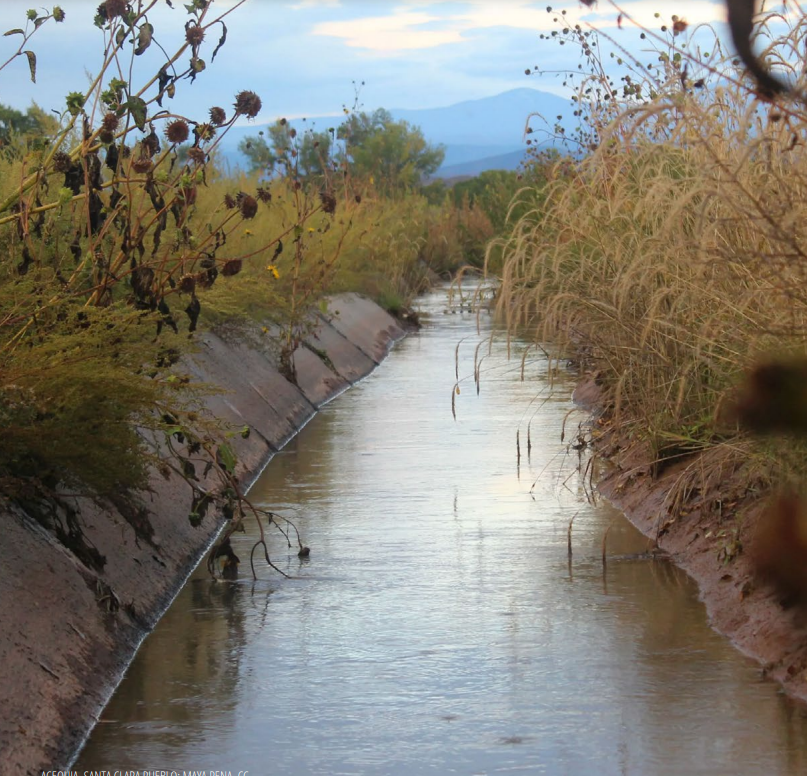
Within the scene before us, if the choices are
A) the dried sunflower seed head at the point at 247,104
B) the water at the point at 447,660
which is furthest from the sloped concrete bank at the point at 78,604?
the dried sunflower seed head at the point at 247,104

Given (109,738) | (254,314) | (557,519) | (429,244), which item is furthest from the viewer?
(429,244)

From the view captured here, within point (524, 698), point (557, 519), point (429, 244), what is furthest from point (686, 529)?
point (429, 244)

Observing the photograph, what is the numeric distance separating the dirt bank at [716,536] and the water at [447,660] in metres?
0.09

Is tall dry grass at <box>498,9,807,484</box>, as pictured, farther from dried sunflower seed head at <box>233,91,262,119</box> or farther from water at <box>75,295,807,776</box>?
dried sunflower seed head at <box>233,91,262,119</box>

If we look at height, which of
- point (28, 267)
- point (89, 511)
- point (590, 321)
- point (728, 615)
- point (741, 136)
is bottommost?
point (728, 615)

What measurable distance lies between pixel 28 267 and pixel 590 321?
2945 mm

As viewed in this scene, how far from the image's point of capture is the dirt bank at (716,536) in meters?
4.54

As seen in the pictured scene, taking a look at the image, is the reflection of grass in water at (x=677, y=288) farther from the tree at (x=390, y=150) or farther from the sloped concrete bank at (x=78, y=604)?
the tree at (x=390, y=150)

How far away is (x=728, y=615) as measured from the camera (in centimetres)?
504

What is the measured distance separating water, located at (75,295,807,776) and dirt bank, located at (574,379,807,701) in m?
0.09

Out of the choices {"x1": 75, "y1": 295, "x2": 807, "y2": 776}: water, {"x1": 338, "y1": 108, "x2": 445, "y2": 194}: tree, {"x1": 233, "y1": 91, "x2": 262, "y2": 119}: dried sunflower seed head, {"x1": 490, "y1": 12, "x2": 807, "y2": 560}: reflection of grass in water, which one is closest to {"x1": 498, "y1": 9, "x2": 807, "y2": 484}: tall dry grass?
{"x1": 490, "y1": 12, "x2": 807, "y2": 560}: reflection of grass in water

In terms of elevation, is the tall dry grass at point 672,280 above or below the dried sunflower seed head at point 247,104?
below

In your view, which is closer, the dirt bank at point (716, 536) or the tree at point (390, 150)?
the dirt bank at point (716, 536)

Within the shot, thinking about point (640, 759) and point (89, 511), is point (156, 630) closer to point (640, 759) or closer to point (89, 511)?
point (89, 511)
